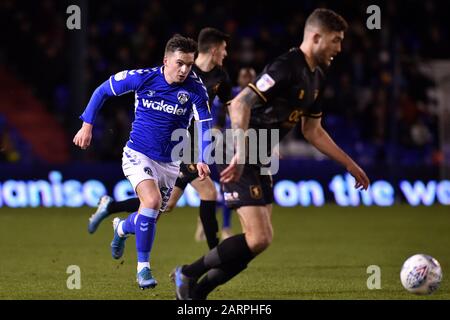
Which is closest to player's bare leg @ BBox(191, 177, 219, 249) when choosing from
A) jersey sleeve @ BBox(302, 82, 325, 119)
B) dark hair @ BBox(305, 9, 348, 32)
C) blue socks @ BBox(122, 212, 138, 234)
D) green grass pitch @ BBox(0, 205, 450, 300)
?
green grass pitch @ BBox(0, 205, 450, 300)

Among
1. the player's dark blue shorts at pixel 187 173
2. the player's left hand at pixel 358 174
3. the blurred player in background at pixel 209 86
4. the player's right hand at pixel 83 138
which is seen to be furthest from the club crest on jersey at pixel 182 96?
the player's dark blue shorts at pixel 187 173

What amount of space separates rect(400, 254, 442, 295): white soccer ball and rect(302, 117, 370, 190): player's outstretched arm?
69 cm

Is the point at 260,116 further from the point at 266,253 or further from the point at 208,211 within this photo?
the point at 266,253

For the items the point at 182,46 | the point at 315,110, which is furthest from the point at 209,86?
the point at 315,110

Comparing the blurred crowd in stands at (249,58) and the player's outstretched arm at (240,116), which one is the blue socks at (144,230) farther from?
the blurred crowd in stands at (249,58)

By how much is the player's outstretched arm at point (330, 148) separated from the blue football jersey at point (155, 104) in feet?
3.06

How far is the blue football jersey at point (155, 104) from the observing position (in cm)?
789

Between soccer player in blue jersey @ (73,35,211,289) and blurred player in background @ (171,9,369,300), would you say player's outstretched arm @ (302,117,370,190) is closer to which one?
blurred player in background @ (171,9,369,300)

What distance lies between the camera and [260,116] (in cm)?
712

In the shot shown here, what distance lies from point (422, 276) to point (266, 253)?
3755 mm

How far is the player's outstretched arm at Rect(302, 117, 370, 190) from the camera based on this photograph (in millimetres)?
7266
